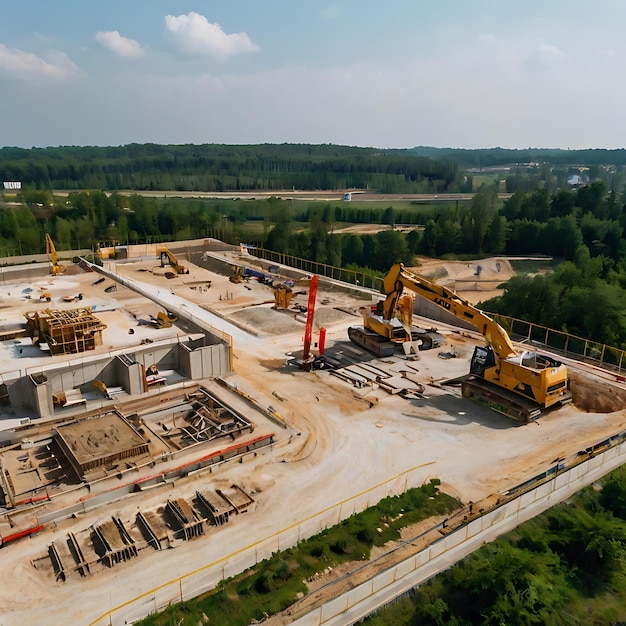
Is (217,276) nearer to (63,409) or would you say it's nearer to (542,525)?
(63,409)

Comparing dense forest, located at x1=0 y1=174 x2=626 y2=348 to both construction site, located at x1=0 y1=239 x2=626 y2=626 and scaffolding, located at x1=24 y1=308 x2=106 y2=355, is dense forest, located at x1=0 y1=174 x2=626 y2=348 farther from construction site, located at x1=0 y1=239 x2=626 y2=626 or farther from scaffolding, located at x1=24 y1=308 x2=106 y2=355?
scaffolding, located at x1=24 y1=308 x2=106 y2=355

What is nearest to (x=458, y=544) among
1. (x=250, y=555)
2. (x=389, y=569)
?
(x=389, y=569)

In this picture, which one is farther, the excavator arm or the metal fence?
the metal fence

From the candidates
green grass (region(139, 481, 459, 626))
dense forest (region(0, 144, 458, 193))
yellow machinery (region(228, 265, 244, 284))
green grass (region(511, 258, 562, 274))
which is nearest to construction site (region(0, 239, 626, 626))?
green grass (region(139, 481, 459, 626))

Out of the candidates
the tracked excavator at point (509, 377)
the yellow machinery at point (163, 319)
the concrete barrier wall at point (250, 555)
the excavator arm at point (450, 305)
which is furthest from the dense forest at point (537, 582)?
the yellow machinery at point (163, 319)

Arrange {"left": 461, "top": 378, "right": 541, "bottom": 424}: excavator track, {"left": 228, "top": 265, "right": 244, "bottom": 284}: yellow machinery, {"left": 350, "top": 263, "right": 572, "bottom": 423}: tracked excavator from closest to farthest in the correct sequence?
{"left": 350, "top": 263, "right": 572, "bottom": 423}: tracked excavator, {"left": 461, "top": 378, "right": 541, "bottom": 424}: excavator track, {"left": 228, "top": 265, "right": 244, "bottom": 284}: yellow machinery

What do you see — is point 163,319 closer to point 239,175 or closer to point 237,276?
point 237,276
